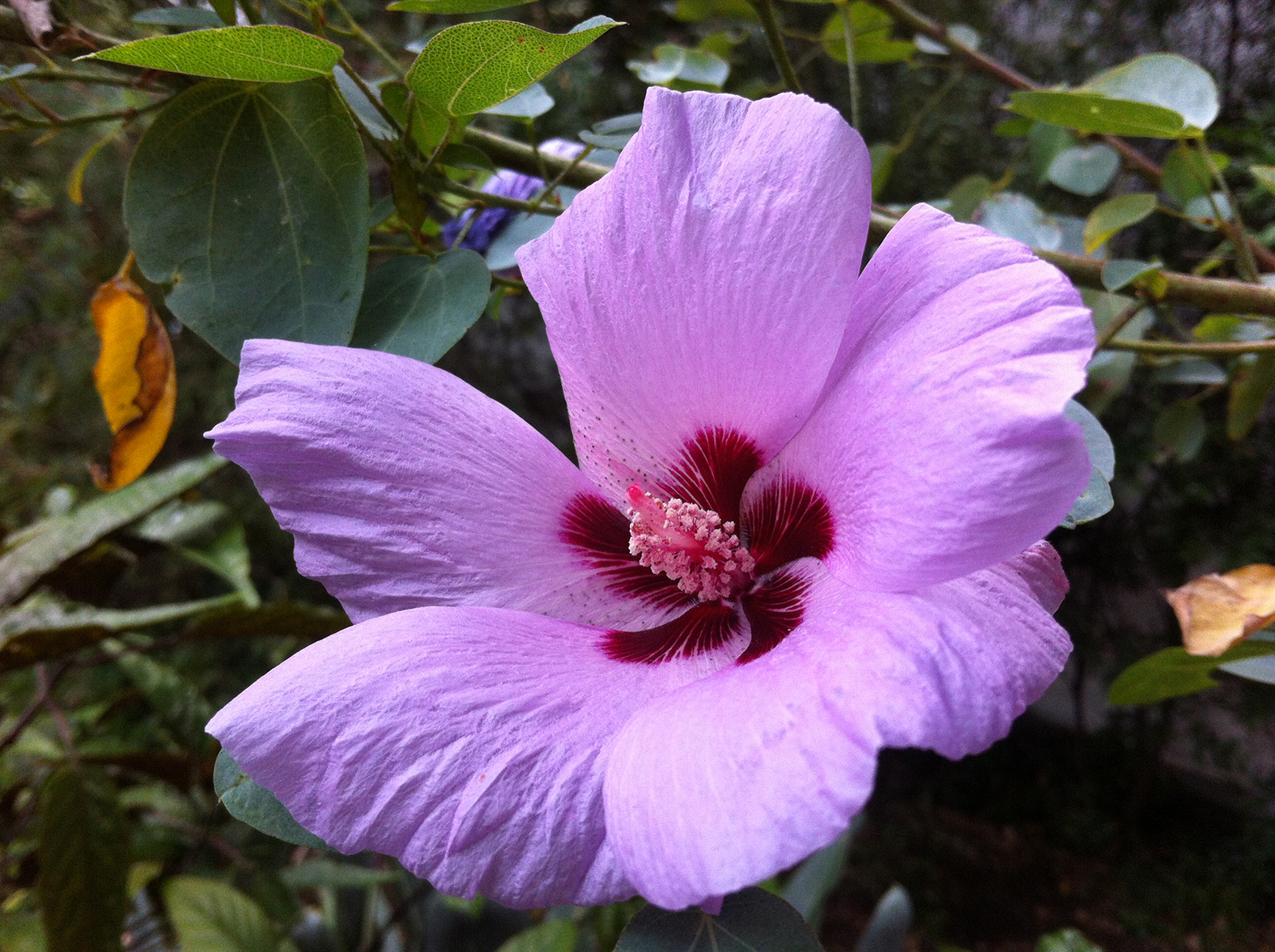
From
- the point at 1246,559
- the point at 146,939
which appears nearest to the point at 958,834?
the point at 1246,559

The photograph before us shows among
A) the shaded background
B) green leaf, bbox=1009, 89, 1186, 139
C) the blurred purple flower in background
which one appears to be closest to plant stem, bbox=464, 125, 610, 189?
the blurred purple flower in background

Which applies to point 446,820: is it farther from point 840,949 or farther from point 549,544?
point 840,949

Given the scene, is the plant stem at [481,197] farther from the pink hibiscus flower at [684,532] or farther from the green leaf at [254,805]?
the green leaf at [254,805]

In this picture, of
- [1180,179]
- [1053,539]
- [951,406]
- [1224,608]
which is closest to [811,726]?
[951,406]

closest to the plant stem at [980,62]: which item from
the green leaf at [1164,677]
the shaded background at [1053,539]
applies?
the green leaf at [1164,677]

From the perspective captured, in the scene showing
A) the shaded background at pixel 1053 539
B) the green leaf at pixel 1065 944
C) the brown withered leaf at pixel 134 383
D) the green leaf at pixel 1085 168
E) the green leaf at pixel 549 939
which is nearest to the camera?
the brown withered leaf at pixel 134 383

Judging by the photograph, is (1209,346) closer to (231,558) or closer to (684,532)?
(684,532)

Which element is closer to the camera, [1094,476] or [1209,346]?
[1094,476]
